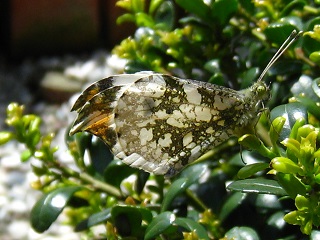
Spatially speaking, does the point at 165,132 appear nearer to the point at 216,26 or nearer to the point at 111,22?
the point at 216,26

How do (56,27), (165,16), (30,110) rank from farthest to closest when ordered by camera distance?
(56,27), (30,110), (165,16)

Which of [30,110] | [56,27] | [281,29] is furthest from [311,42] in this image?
[56,27]

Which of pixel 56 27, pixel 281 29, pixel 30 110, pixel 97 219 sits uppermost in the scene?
pixel 281 29

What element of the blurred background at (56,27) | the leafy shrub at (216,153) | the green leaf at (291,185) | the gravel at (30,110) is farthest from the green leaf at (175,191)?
the blurred background at (56,27)

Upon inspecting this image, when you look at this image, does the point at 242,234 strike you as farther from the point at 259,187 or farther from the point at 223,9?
the point at 223,9

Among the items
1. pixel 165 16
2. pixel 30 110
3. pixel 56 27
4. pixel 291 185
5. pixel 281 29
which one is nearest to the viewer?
pixel 291 185

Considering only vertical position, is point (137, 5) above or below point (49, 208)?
above

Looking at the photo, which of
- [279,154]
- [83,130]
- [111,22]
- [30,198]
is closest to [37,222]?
[83,130]
